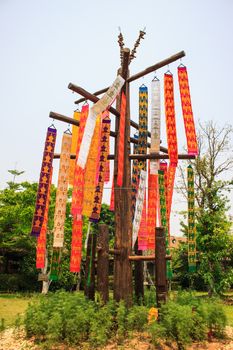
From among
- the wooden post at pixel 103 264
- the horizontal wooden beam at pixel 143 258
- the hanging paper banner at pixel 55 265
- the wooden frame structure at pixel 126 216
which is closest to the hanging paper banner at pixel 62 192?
the hanging paper banner at pixel 55 265

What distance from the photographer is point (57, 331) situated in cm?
554

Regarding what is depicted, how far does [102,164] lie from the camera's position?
24.1 feet

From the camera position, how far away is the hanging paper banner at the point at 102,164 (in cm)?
697

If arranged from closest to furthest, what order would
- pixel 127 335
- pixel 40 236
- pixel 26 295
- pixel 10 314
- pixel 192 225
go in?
pixel 127 335 < pixel 40 236 < pixel 192 225 < pixel 10 314 < pixel 26 295

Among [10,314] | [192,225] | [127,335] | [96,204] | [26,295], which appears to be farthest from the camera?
[26,295]

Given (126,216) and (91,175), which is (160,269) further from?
(91,175)

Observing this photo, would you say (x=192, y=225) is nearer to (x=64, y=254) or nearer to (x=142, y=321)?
A: (x=142, y=321)

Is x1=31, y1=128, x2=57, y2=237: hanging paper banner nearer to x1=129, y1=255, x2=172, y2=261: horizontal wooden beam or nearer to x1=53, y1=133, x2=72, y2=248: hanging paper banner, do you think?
x1=53, y1=133, x2=72, y2=248: hanging paper banner

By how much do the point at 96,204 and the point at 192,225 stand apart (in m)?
2.72

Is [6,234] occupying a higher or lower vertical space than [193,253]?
higher

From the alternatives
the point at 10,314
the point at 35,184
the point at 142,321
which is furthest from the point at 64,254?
the point at 142,321

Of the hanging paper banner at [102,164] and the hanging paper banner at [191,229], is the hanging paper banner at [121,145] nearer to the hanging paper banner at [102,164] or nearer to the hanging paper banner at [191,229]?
the hanging paper banner at [102,164]

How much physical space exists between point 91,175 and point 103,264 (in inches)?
79.9

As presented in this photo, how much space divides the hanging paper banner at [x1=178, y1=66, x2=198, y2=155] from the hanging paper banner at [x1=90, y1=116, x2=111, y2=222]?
1820 mm
